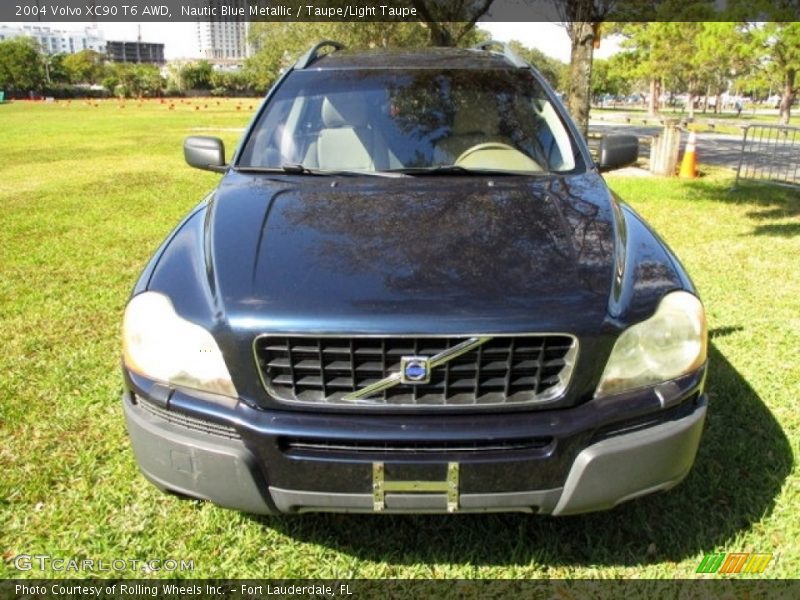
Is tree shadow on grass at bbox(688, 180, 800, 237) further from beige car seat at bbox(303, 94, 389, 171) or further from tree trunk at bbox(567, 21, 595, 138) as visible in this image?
beige car seat at bbox(303, 94, 389, 171)

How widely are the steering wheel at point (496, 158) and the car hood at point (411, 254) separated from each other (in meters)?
0.21

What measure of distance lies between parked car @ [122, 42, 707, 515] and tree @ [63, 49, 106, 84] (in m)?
116

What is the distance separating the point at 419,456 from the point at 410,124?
5.92ft

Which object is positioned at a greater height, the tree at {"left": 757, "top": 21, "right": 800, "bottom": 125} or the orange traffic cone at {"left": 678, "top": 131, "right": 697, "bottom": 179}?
the tree at {"left": 757, "top": 21, "right": 800, "bottom": 125}

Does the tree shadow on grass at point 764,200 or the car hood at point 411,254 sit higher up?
the car hood at point 411,254

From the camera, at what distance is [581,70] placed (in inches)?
437

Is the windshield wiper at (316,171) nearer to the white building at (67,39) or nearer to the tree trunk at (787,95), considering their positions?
the tree trunk at (787,95)

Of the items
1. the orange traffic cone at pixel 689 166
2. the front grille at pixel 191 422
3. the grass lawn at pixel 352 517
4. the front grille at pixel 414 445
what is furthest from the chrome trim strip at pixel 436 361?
the orange traffic cone at pixel 689 166

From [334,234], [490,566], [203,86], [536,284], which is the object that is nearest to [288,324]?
[334,234]

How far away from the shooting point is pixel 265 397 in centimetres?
198

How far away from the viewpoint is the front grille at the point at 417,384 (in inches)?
76.2

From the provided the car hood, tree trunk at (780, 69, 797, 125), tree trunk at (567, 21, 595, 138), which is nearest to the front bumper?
the car hood

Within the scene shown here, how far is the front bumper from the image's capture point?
194 cm

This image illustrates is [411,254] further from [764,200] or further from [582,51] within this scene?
[582,51]
